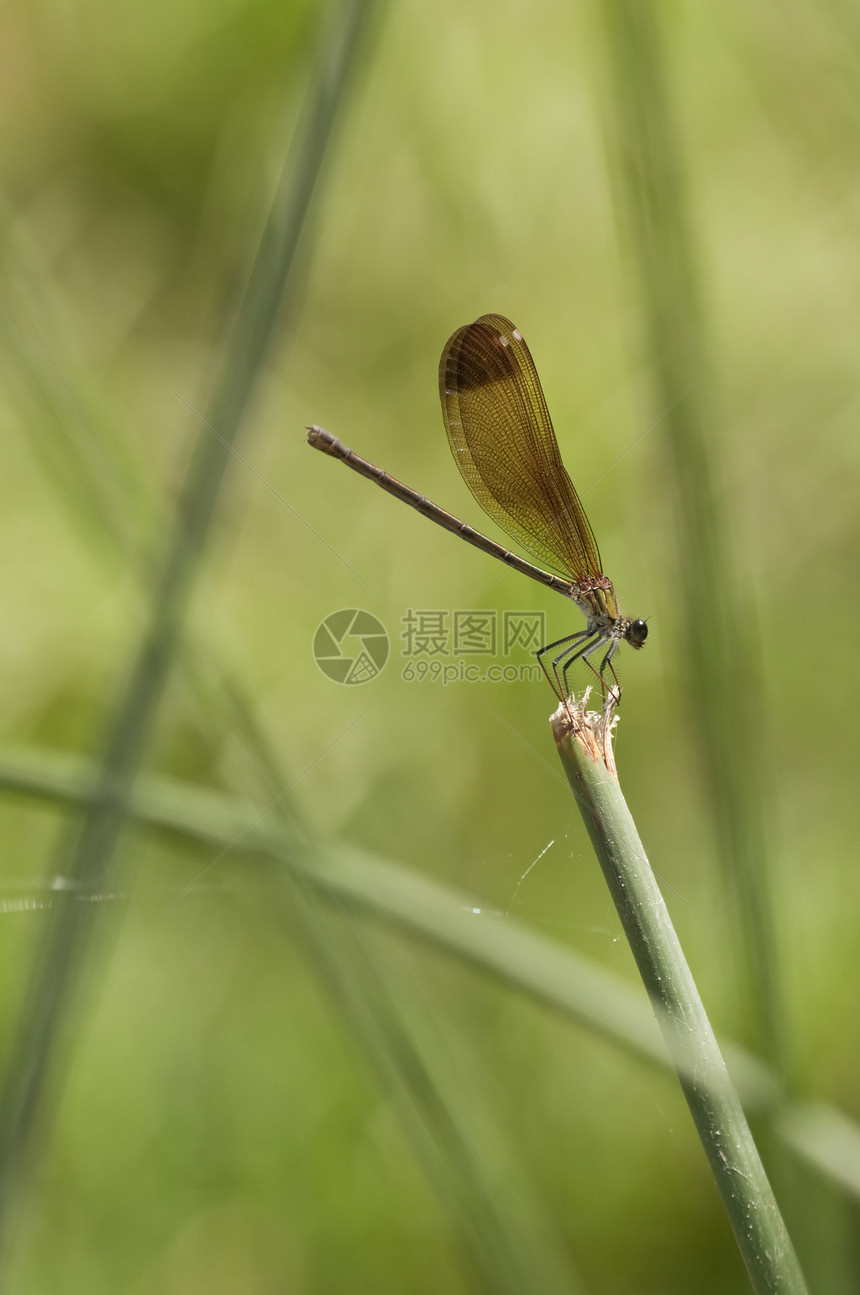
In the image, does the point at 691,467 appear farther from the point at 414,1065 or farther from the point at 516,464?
the point at 414,1065

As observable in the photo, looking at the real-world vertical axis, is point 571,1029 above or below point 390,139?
below

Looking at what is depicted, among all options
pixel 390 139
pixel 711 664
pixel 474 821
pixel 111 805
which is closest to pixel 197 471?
pixel 111 805

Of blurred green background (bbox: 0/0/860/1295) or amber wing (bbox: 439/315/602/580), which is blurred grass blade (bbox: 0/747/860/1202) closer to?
blurred green background (bbox: 0/0/860/1295)

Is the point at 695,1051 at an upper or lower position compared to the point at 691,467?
lower

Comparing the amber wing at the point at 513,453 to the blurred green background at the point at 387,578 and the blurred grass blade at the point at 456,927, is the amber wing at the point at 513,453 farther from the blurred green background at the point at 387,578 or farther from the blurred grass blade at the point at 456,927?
the blurred grass blade at the point at 456,927

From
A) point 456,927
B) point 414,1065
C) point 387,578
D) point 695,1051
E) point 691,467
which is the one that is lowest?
point 414,1065

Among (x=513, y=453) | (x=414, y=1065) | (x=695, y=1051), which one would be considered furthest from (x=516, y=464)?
(x=695, y=1051)

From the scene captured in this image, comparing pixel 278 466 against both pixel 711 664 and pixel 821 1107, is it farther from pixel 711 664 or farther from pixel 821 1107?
pixel 821 1107

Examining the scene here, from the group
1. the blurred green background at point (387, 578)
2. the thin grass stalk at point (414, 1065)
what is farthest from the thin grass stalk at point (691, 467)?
the thin grass stalk at point (414, 1065)
